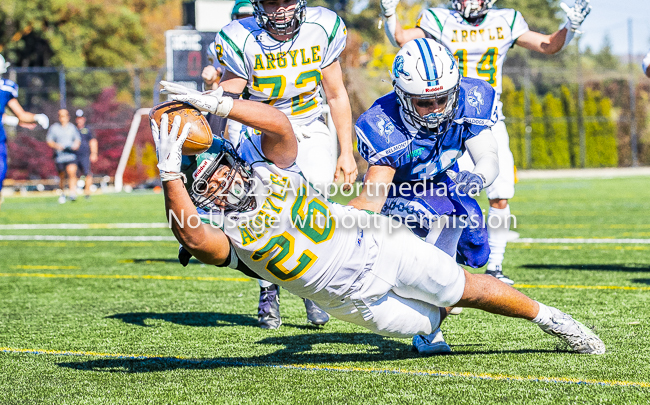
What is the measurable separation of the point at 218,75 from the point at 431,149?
8.10 ft

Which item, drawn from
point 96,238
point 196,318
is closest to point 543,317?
point 196,318

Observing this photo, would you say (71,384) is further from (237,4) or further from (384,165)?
(237,4)

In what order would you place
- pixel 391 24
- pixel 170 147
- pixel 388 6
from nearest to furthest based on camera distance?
pixel 170 147 < pixel 388 6 < pixel 391 24

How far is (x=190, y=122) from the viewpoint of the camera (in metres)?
2.73

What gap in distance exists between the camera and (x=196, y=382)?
128 inches

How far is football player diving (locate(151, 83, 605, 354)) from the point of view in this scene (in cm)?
277

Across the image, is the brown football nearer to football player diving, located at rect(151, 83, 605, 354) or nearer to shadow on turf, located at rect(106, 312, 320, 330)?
football player diving, located at rect(151, 83, 605, 354)

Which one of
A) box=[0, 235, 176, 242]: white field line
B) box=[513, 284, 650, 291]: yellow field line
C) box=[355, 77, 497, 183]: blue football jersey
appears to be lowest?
box=[0, 235, 176, 242]: white field line

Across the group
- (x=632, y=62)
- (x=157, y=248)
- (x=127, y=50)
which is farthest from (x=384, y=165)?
(x=127, y=50)

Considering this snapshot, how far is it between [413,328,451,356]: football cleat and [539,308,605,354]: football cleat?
0.48m

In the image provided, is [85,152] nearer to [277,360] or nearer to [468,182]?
[277,360]

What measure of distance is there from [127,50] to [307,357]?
32.8 meters

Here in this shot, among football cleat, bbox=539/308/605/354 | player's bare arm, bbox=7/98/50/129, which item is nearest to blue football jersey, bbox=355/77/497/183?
football cleat, bbox=539/308/605/354

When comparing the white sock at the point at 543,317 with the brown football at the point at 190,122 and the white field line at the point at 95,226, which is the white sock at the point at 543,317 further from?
the white field line at the point at 95,226
